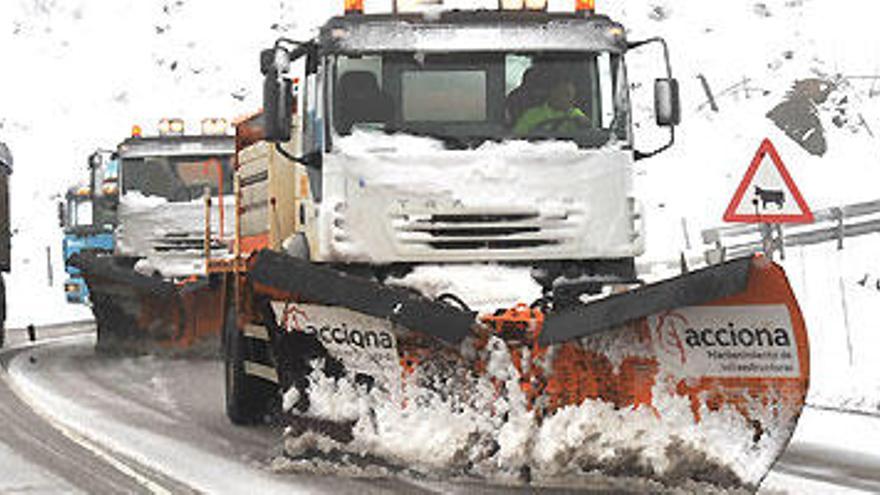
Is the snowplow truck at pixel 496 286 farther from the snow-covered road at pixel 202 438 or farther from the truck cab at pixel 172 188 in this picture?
the truck cab at pixel 172 188

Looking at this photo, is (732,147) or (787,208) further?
(732,147)

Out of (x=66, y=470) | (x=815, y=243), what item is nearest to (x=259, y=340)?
(x=66, y=470)

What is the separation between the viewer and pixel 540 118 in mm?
10164

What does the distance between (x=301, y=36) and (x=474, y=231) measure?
1645 inches

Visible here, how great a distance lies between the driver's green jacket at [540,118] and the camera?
10125 mm

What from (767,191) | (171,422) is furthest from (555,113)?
(171,422)

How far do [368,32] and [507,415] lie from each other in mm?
2843

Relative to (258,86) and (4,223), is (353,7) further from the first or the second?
(258,86)

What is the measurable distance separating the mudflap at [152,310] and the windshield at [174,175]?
2128 millimetres

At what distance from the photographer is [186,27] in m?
54.4

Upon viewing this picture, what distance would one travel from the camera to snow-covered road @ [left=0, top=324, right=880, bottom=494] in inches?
349

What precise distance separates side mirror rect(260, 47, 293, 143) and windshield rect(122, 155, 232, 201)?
10.3 metres

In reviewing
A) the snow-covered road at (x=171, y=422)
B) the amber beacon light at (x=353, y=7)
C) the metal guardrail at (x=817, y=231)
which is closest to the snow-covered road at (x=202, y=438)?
the snow-covered road at (x=171, y=422)

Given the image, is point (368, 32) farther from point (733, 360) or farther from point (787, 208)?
point (787, 208)
